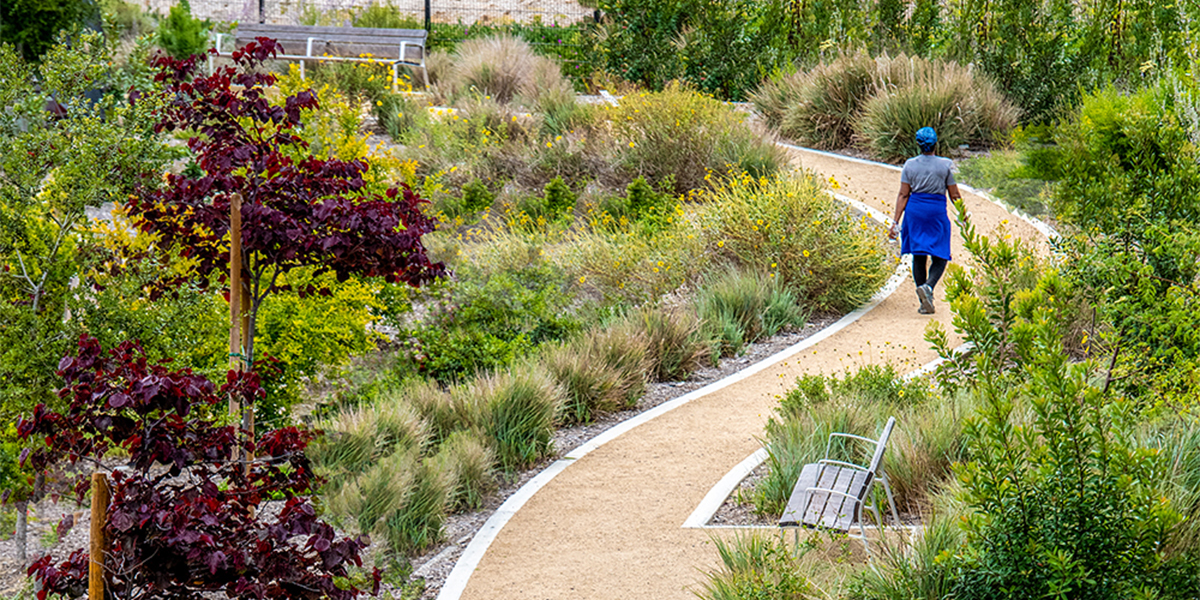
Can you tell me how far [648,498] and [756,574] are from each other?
174 cm

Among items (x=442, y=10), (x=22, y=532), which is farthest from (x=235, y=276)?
(x=442, y=10)

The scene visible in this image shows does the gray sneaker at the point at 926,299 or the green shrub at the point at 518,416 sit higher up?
the gray sneaker at the point at 926,299

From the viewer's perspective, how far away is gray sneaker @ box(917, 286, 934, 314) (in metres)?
10.1

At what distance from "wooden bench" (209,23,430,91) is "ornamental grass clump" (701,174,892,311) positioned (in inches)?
463

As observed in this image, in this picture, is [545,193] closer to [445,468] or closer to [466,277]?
[466,277]

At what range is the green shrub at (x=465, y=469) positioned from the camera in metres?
6.71

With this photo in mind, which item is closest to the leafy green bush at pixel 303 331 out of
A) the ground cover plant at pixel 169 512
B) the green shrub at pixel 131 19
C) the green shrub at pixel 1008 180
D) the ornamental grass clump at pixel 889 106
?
the ground cover plant at pixel 169 512

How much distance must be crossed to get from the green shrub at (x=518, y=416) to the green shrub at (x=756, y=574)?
201cm

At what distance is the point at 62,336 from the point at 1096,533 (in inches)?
190

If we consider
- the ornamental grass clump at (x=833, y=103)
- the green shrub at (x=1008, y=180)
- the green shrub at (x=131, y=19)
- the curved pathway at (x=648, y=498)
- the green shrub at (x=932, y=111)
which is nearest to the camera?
the curved pathway at (x=648, y=498)

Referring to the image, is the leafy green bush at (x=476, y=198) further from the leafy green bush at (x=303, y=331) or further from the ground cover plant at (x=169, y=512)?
the ground cover plant at (x=169, y=512)

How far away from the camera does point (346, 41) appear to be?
72.2ft

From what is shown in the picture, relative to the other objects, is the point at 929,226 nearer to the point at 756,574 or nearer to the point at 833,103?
the point at 756,574

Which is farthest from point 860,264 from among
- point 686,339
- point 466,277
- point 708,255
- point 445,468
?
point 445,468
